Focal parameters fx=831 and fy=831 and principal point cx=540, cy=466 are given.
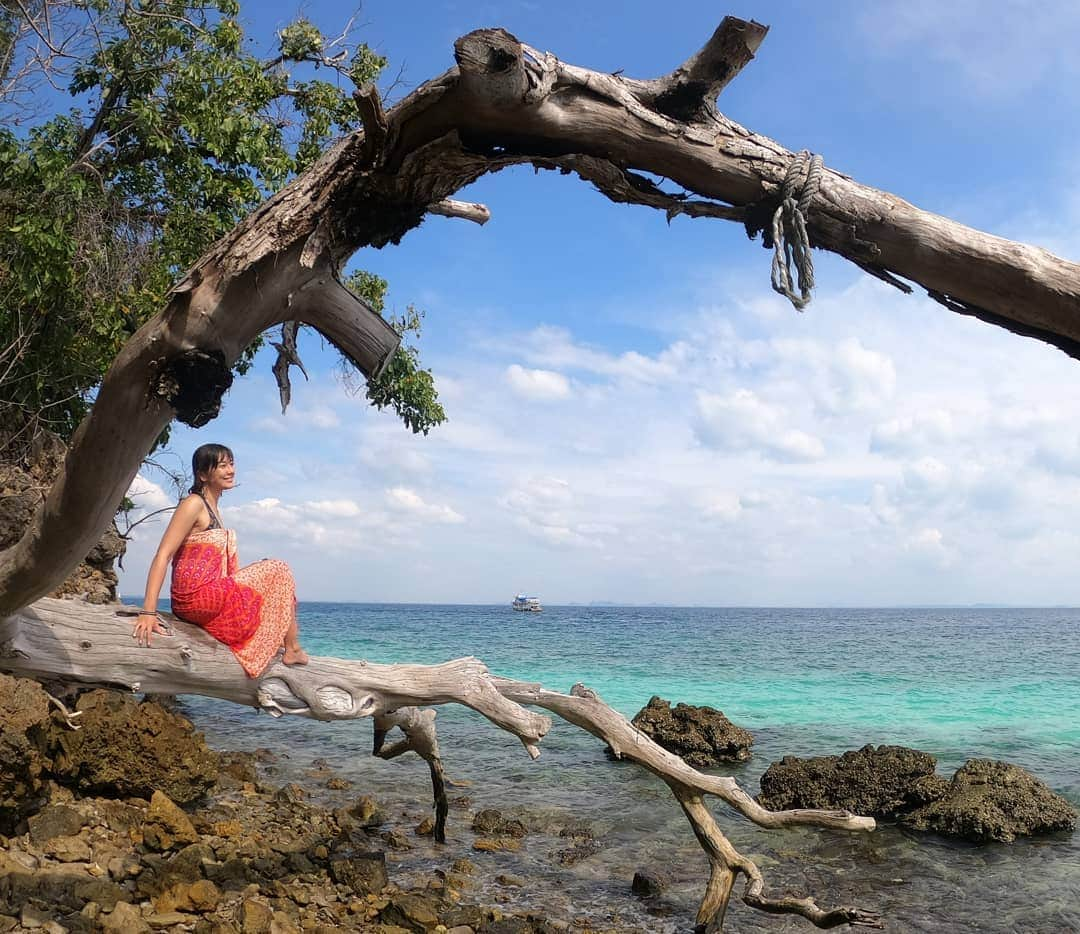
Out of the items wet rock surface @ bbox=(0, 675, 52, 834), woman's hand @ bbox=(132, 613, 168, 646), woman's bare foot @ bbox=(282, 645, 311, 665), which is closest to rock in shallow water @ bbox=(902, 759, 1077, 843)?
woman's bare foot @ bbox=(282, 645, 311, 665)

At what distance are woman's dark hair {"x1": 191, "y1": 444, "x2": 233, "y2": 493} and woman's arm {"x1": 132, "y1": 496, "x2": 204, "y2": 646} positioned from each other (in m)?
0.11

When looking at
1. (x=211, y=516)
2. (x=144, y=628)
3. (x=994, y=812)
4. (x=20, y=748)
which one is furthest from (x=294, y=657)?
(x=994, y=812)

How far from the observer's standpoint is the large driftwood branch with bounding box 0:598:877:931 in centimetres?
458

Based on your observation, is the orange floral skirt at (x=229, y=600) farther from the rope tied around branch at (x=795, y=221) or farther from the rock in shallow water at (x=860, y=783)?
the rock in shallow water at (x=860, y=783)

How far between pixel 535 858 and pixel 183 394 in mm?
6459

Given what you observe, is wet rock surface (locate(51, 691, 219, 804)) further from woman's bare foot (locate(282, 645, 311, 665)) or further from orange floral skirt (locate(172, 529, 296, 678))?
woman's bare foot (locate(282, 645, 311, 665))

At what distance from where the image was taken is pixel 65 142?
12.2 meters

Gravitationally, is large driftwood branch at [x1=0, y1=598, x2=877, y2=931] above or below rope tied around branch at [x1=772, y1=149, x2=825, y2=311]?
below

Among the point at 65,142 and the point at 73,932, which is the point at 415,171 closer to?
the point at 73,932

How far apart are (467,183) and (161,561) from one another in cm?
298

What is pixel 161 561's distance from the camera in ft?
15.0

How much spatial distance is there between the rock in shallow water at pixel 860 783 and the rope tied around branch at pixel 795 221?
29.8ft

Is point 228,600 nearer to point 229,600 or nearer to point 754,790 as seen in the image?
point 229,600

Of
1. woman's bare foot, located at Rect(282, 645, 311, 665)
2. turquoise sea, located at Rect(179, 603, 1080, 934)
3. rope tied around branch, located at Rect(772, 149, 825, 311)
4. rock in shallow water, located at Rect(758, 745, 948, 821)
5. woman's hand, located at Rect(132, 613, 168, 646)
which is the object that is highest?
rope tied around branch, located at Rect(772, 149, 825, 311)
